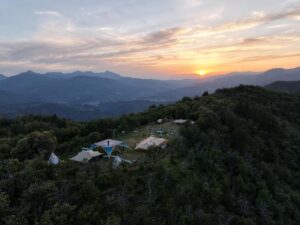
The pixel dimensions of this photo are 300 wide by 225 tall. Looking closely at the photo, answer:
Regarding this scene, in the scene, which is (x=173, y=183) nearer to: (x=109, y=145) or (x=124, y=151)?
(x=124, y=151)

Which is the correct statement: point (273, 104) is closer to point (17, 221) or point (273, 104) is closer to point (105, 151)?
point (105, 151)

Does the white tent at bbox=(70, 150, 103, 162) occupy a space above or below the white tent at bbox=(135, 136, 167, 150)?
below

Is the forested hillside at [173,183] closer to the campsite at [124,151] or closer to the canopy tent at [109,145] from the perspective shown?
the campsite at [124,151]

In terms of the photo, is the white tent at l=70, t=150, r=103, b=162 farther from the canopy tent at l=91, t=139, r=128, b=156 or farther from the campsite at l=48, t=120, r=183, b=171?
the canopy tent at l=91, t=139, r=128, b=156

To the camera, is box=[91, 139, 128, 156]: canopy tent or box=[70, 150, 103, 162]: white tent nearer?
box=[70, 150, 103, 162]: white tent

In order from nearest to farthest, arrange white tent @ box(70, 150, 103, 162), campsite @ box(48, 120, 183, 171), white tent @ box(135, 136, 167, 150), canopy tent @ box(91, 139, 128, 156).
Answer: campsite @ box(48, 120, 183, 171), white tent @ box(70, 150, 103, 162), canopy tent @ box(91, 139, 128, 156), white tent @ box(135, 136, 167, 150)

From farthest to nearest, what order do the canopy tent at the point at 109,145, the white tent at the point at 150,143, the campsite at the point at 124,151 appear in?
the white tent at the point at 150,143 < the canopy tent at the point at 109,145 < the campsite at the point at 124,151

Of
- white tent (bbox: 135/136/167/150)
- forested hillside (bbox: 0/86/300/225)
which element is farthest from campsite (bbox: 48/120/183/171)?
forested hillside (bbox: 0/86/300/225)

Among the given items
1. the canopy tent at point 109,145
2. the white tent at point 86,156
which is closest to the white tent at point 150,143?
the canopy tent at point 109,145

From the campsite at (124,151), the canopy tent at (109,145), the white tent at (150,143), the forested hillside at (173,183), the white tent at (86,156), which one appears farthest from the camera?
the white tent at (150,143)
